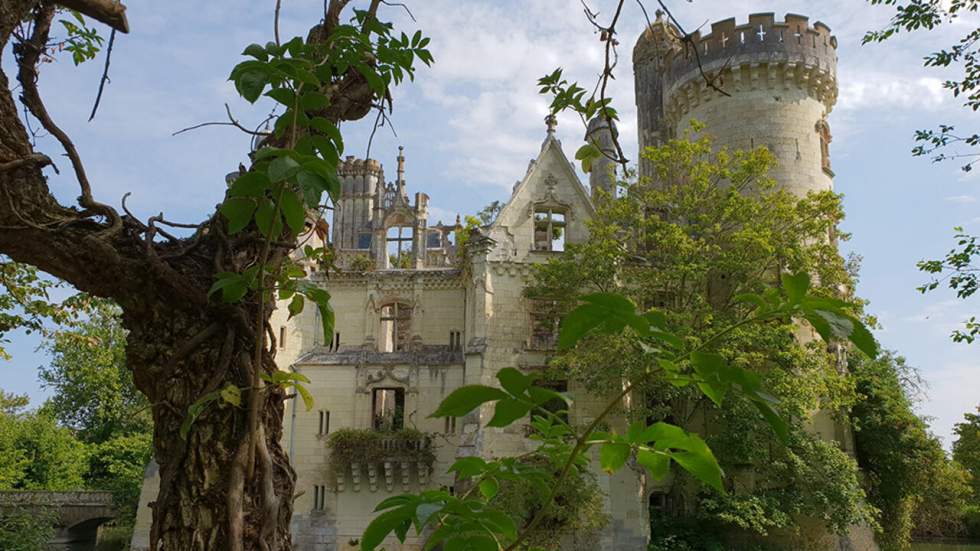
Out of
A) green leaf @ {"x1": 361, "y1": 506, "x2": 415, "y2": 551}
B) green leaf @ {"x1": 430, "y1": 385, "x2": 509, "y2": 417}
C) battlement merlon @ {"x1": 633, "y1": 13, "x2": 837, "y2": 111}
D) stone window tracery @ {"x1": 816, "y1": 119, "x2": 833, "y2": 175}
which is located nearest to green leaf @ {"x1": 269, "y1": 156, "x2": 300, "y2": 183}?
green leaf @ {"x1": 430, "y1": 385, "x2": 509, "y2": 417}

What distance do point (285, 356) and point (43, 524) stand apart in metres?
8.77

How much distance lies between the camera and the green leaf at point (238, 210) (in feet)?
6.50

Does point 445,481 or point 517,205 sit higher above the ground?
point 517,205

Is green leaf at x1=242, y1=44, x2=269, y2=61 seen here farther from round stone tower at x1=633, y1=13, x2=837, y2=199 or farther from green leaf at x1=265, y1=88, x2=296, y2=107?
round stone tower at x1=633, y1=13, x2=837, y2=199

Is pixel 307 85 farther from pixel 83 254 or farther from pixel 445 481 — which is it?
pixel 445 481

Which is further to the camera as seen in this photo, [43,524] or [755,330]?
[755,330]

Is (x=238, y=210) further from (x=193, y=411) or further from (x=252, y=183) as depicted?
(x=193, y=411)

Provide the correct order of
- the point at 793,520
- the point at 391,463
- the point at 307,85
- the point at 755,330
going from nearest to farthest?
the point at 307,85
the point at 755,330
the point at 793,520
the point at 391,463

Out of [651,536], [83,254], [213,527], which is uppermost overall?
[83,254]

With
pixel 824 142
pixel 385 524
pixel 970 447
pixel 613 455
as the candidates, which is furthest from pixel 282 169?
pixel 970 447

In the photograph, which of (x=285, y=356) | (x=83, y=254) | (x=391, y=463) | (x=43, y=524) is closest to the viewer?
(x=83, y=254)

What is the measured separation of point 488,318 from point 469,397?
75.9 ft

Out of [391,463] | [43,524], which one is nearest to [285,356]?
[391,463]

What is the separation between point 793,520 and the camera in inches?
879
